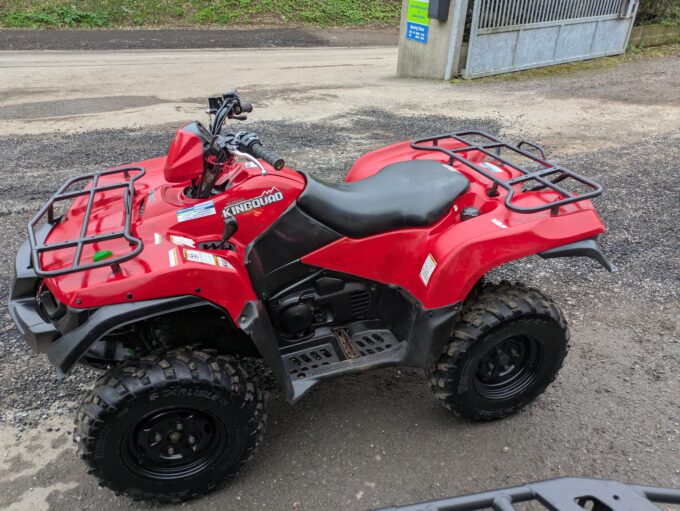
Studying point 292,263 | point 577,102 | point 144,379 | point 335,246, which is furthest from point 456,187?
point 577,102

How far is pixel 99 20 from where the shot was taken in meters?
16.0

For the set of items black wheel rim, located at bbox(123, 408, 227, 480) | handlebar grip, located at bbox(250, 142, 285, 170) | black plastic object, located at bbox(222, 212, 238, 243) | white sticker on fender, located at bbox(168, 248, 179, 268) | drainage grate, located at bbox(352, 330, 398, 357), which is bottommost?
black wheel rim, located at bbox(123, 408, 227, 480)

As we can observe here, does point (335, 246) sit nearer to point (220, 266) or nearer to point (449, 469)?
point (220, 266)

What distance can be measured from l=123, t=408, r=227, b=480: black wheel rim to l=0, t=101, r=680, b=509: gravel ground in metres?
0.22

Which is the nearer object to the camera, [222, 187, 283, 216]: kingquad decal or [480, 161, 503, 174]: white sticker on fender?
[222, 187, 283, 216]: kingquad decal

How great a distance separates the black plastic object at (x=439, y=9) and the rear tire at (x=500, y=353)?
912 cm

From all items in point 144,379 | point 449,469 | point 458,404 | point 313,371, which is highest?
point 144,379

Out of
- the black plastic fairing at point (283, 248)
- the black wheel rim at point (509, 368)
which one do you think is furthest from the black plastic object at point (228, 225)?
the black wheel rim at point (509, 368)

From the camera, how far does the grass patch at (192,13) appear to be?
51.4 feet

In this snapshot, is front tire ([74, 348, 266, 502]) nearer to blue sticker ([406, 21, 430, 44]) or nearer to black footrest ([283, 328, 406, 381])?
black footrest ([283, 328, 406, 381])

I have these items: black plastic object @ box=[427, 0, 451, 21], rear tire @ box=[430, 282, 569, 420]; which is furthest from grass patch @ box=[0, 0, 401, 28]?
rear tire @ box=[430, 282, 569, 420]

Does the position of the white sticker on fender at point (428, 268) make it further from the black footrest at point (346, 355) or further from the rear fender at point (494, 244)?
the black footrest at point (346, 355)

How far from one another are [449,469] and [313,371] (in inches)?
33.0

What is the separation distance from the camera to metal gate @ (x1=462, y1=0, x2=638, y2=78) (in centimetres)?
1055
